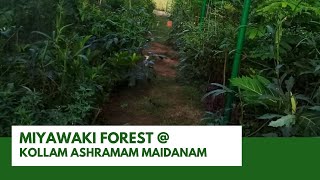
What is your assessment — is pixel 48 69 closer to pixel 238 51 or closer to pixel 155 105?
pixel 155 105

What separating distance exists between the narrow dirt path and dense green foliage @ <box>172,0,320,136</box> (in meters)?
0.36

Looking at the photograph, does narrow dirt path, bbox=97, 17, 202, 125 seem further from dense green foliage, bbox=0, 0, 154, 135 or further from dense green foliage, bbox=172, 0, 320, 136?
dense green foliage, bbox=172, 0, 320, 136

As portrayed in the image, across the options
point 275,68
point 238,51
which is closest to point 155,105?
point 238,51

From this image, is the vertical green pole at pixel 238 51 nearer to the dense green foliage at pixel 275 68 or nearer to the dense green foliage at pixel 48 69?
the dense green foliage at pixel 275 68

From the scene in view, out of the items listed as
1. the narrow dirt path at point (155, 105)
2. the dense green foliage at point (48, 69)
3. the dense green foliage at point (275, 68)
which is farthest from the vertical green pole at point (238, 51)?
the dense green foliage at point (48, 69)

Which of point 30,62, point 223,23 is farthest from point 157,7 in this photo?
point 30,62

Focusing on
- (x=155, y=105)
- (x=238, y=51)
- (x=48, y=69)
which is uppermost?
(x=238, y=51)

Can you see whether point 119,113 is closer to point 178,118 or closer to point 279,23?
point 178,118

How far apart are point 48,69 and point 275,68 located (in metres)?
2.04

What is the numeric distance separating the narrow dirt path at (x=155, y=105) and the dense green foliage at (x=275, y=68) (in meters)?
0.36

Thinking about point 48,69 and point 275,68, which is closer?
point 275,68

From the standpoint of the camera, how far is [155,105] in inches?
181

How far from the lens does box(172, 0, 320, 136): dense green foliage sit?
127 inches

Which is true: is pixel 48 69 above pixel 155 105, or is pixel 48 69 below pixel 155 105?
above
